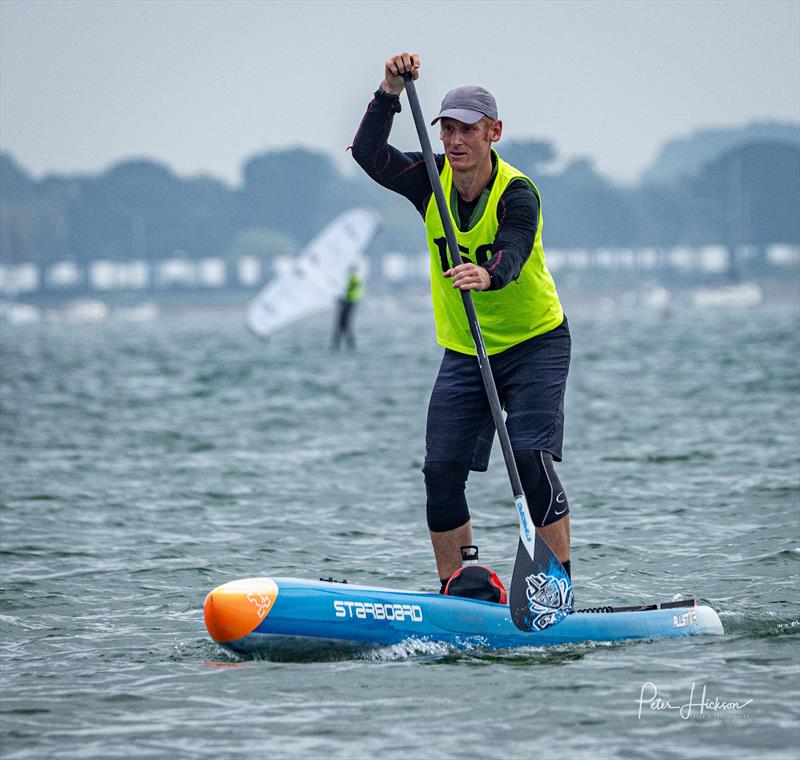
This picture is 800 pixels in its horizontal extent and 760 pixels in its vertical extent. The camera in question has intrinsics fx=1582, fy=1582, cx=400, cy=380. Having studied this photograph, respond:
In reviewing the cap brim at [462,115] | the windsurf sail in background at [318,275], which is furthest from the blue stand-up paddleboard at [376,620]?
the windsurf sail in background at [318,275]

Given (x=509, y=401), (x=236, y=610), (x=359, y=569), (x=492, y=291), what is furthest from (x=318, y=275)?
(x=236, y=610)

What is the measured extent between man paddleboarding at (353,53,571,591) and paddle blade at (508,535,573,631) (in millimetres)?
185

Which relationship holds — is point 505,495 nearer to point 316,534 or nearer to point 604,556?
point 316,534

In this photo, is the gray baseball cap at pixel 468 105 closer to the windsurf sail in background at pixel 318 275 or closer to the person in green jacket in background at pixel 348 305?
the person in green jacket in background at pixel 348 305

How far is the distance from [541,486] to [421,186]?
144 centimetres

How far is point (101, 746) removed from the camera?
560 cm

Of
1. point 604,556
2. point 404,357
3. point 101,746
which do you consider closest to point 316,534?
point 604,556

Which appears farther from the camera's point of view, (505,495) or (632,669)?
(505,495)

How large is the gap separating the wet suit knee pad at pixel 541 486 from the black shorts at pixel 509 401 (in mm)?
45

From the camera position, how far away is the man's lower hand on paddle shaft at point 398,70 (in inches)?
265

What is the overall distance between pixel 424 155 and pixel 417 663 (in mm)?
2177

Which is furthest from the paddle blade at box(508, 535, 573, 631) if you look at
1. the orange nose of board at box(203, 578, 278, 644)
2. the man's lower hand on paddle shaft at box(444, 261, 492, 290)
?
the man's lower hand on paddle shaft at box(444, 261, 492, 290)

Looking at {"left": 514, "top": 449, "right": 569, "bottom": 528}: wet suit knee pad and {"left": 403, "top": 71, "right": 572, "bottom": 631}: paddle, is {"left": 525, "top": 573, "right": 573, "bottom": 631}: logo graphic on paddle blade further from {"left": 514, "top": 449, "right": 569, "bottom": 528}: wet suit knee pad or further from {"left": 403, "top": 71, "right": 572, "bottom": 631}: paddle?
{"left": 514, "top": 449, "right": 569, "bottom": 528}: wet suit knee pad

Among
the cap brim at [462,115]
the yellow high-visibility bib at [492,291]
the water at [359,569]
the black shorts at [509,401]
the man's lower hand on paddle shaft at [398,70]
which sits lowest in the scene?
the water at [359,569]
